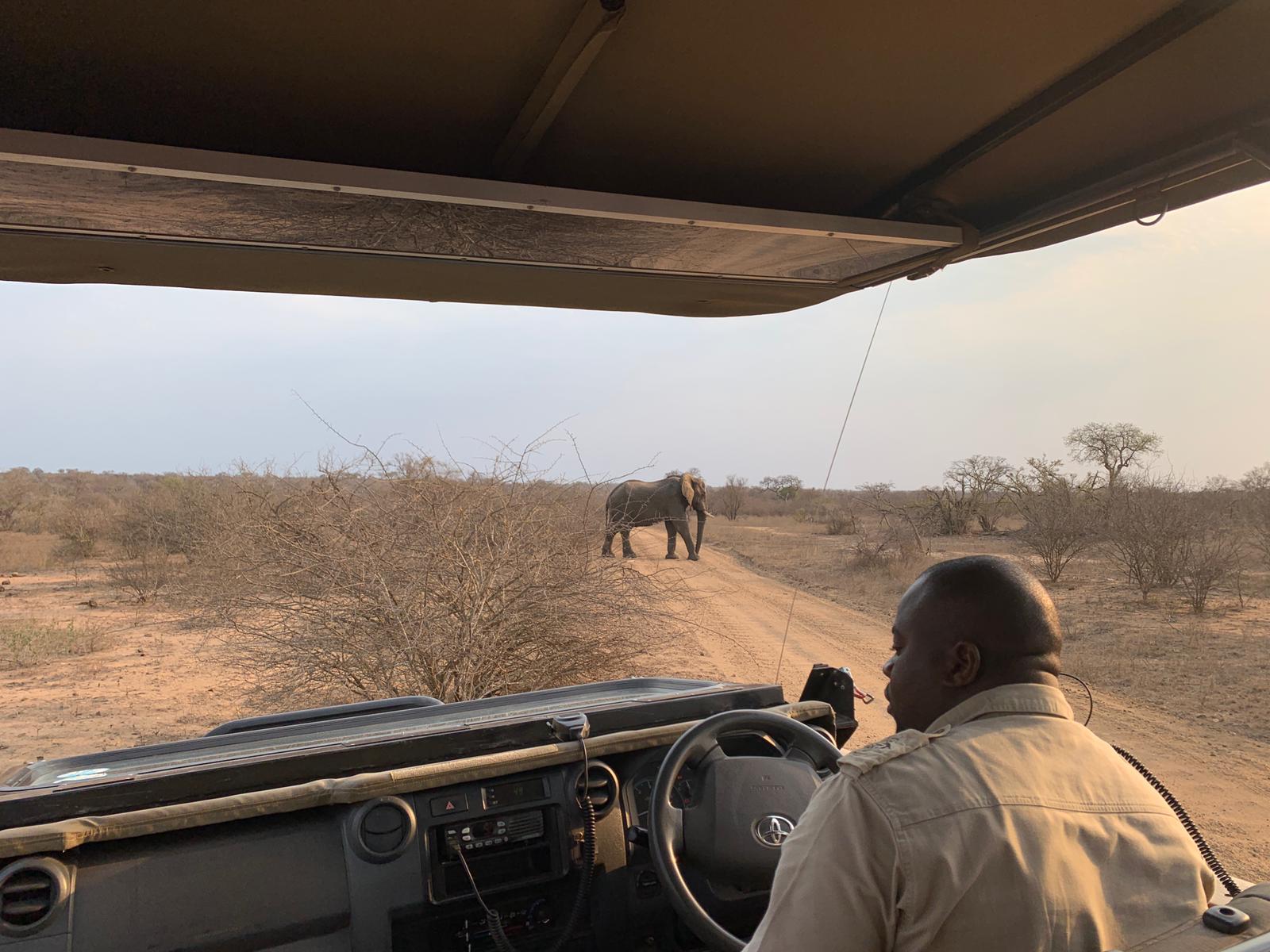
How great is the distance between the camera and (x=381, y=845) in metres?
2.38

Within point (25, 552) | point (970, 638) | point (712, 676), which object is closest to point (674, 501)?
point (712, 676)

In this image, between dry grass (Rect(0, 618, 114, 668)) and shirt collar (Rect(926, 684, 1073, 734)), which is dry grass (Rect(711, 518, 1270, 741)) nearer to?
shirt collar (Rect(926, 684, 1073, 734))

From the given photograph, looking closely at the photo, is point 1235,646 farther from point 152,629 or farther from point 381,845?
point 152,629

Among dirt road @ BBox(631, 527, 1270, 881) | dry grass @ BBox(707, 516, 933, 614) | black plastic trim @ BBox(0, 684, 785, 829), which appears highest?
black plastic trim @ BBox(0, 684, 785, 829)

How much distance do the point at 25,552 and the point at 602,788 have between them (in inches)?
885

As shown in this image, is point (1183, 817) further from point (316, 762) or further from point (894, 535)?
point (894, 535)

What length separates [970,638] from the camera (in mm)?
1409

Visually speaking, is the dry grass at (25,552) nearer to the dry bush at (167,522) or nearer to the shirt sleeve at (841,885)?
the dry bush at (167,522)

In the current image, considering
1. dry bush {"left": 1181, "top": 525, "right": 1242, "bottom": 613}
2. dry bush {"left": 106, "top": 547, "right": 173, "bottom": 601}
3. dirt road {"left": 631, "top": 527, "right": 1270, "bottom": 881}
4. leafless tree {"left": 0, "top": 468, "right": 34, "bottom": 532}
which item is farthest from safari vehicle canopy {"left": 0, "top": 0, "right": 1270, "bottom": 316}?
leafless tree {"left": 0, "top": 468, "right": 34, "bottom": 532}

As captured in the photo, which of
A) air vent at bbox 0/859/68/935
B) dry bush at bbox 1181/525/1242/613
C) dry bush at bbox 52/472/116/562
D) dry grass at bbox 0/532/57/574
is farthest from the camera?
dry bush at bbox 52/472/116/562

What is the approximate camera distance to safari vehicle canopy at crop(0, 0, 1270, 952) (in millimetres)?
1716

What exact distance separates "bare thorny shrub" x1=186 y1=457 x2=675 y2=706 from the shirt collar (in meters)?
6.34

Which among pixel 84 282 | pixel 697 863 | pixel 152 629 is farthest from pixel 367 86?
pixel 152 629

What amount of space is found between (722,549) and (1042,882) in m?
23.8
